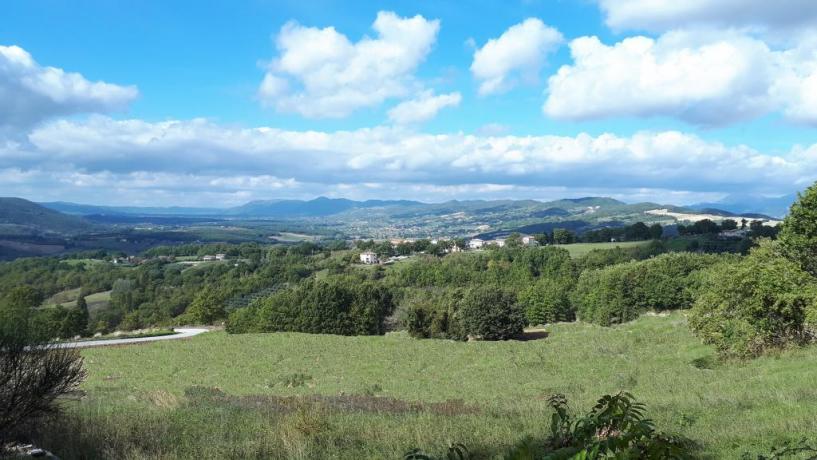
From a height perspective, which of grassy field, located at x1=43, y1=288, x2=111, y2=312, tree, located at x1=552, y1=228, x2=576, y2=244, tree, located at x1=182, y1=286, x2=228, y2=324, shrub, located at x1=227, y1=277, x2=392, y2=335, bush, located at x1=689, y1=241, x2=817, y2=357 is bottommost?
grassy field, located at x1=43, y1=288, x2=111, y2=312

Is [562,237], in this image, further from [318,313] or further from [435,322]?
[318,313]

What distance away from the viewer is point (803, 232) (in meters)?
22.9

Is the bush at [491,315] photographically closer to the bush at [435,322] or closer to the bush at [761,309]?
the bush at [435,322]

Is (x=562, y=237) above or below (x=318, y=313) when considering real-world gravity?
above

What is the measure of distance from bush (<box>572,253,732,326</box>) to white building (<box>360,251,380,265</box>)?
93.8 meters

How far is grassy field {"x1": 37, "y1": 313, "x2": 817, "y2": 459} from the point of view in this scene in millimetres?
8086

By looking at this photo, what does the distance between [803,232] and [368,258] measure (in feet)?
476

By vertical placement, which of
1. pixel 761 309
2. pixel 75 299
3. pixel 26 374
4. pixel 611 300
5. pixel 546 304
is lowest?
pixel 75 299

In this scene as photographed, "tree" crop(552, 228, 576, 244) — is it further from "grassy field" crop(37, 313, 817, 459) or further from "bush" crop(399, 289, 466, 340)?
"grassy field" crop(37, 313, 817, 459)

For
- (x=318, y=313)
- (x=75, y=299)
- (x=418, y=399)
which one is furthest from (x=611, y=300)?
Result: (x=75, y=299)

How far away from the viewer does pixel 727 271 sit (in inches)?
920

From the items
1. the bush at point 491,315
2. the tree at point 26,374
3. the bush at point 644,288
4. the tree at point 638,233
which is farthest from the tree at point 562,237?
the tree at point 26,374

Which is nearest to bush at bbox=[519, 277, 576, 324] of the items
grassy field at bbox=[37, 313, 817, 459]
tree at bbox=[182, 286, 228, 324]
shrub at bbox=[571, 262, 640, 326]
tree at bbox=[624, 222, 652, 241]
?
shrub at bbox=[571, 262, 640, 326]

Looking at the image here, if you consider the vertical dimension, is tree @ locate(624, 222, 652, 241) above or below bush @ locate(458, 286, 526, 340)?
above
